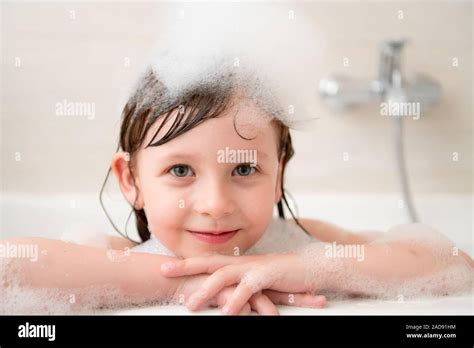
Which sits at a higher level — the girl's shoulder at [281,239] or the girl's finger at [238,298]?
the girl's shoulder at [281,239]

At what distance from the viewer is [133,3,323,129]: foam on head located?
0.81m

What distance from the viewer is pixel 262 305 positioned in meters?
0.74

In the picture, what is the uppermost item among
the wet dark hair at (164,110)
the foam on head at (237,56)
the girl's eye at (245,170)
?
the foam on head at (237,56)

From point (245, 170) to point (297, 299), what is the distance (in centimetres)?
17

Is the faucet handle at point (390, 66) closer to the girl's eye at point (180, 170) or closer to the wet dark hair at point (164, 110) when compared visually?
the wet dark hair at point (164, 110)

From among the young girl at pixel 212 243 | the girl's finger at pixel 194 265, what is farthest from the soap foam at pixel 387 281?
the girl's finger at pixel 194 265

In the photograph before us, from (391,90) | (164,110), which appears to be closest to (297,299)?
(164,110)

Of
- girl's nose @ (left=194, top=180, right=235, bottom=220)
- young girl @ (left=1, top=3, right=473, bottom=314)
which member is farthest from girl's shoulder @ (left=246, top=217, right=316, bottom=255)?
girl's nose @ (left=194, top=180, right=235, bottom=220)

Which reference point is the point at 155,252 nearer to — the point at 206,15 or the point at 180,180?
the point at 180,180

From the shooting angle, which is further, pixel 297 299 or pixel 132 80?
pixel 132 80

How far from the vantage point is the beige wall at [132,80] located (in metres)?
1.04

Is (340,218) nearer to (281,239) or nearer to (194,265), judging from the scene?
(281,239)

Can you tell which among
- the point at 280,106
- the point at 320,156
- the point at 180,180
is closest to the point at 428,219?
the point at 320,156

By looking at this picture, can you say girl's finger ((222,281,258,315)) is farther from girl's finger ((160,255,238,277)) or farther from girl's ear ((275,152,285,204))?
girl's ear ((275,152,285,204))
